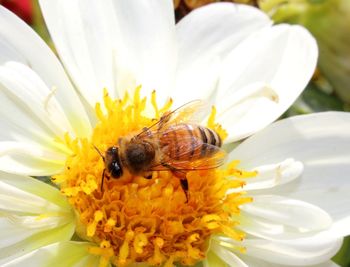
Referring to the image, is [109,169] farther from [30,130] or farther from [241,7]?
[241,7]

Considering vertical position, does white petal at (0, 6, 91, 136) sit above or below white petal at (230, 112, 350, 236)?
above

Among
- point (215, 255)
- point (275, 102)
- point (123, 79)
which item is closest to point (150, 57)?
point (123, 79)

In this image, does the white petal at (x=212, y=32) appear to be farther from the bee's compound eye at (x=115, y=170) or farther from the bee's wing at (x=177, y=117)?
the bee's compound eye at (x=115, y=170)

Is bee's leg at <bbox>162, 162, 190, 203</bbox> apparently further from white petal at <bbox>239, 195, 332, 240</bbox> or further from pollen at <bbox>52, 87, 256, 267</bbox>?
white petal at <bbox>239, 195, 332, 240</bbox>

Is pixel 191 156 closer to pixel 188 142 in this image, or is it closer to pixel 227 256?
pixel 188 142

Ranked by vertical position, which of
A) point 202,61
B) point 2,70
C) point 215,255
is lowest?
point 215,255

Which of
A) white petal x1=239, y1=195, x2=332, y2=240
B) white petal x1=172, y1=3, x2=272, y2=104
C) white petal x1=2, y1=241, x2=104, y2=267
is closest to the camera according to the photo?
white petal x1=2, y1=241, x2=104, y2=267

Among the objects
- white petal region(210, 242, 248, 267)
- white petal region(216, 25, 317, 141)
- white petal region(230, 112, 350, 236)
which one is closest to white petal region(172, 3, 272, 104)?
white petal region(216, 25, 317, 141)
